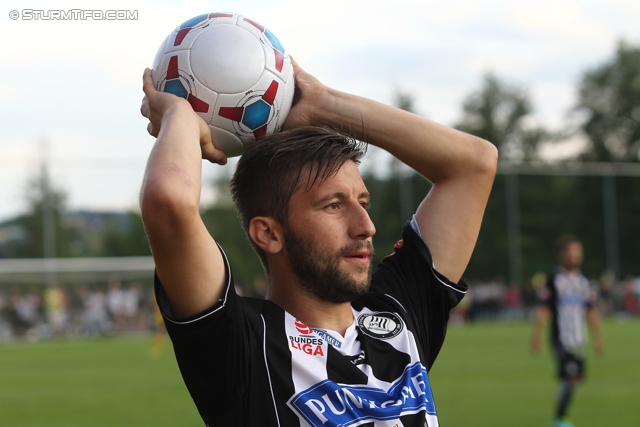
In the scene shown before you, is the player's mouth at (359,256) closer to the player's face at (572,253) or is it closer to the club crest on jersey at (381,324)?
the club crest on jersey at (381,324)

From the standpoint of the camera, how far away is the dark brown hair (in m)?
2.57

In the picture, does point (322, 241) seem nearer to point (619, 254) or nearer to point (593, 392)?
point (593, 392)

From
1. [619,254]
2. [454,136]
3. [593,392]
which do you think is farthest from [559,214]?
[454,136]

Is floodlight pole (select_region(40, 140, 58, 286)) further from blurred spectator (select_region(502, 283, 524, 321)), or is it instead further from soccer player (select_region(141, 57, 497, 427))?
soccer player (select_region(141, 57, 497, 427))

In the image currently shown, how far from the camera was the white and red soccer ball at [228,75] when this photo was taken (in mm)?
2717

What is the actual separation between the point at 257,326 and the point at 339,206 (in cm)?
42

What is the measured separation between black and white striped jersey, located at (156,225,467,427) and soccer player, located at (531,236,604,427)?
6.99 meters

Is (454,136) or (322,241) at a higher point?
(454,136)

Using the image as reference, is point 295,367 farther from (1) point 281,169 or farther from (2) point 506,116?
(2) point 506,116

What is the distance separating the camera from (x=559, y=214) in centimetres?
3441

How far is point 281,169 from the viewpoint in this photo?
2.58 metres

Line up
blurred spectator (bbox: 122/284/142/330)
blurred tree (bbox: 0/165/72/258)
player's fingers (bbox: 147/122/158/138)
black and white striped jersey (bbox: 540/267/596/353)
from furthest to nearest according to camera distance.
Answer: blurred tree (bbox: 0/165/72/258) < blurred spectator (bbox: 122/284/142/330) < black and white striped jersey (bbox: 540/267/596/353) < player's fingers (bbox: 147/122/158/138)

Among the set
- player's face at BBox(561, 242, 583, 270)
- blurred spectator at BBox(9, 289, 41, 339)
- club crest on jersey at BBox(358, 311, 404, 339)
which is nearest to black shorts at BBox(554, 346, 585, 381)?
player's face at BBox(561, 242, 583, 270)

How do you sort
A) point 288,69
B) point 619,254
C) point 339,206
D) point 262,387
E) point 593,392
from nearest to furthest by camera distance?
1. point 262,387
2. point 339,206
3. point 288,69
4. point 593,392
5. point 619,254
